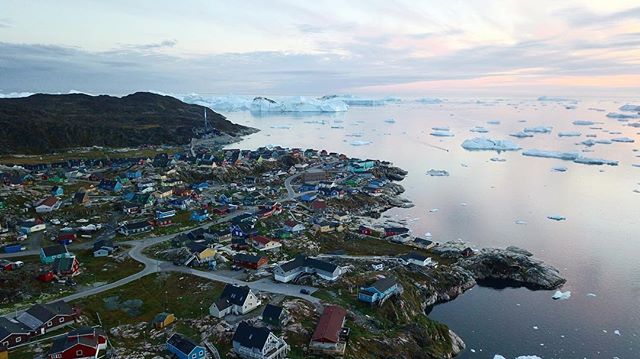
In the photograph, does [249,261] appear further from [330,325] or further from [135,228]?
[135,228]

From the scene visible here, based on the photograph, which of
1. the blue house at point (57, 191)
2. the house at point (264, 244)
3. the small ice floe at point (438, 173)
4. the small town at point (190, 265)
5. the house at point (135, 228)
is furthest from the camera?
the small ice floe at point (438, 173)

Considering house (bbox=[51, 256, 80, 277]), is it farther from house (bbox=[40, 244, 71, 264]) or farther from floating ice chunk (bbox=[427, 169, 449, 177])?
floating ice chunk (bbox=[427, 169, 449, 177])

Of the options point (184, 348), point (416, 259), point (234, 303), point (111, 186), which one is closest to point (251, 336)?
point (184, 348)

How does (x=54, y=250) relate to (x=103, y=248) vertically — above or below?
above

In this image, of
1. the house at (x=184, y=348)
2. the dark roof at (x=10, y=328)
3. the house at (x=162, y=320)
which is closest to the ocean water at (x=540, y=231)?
the house at (x=184, y=348)

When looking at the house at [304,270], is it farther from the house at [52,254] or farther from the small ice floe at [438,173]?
the small ice floe at [438,173]

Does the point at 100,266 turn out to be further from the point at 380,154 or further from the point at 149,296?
the point at 380,154
